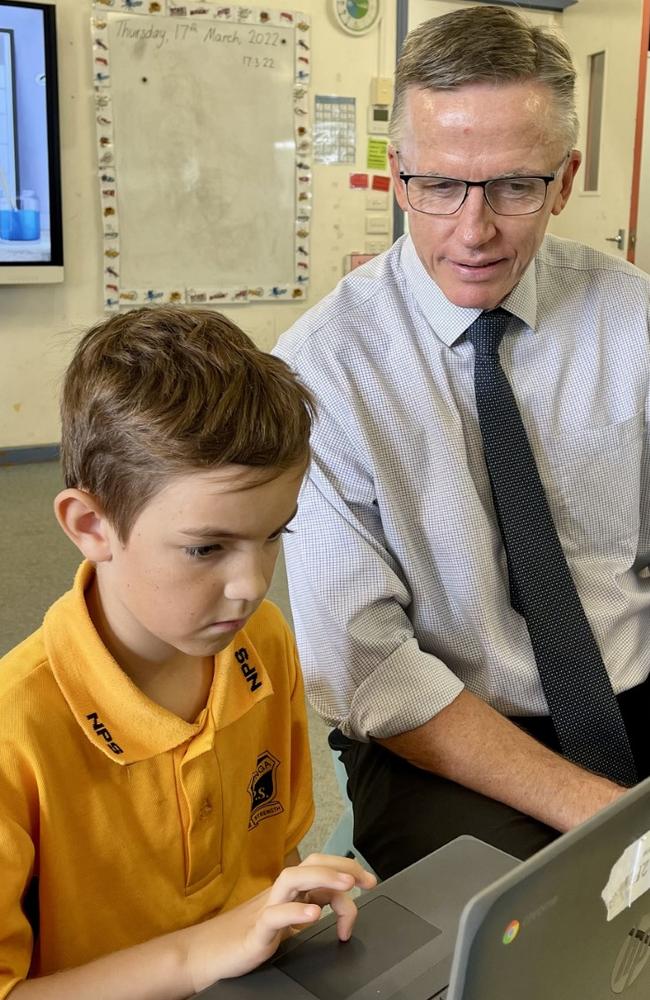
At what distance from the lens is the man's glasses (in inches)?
49.4

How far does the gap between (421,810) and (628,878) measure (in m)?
0.71

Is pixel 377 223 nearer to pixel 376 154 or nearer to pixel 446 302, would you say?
pixel 376 154

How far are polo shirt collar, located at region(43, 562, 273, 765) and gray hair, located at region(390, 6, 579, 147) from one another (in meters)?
0.78

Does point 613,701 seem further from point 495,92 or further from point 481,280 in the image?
point 495,92

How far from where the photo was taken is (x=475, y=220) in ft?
4.09

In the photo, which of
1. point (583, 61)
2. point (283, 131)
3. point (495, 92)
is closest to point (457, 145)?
point (495, 92)

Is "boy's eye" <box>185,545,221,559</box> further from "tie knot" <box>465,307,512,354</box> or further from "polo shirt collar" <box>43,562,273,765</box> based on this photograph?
"tie knot" <box>465,307,512,354</box>

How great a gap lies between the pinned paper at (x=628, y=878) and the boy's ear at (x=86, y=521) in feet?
1.61

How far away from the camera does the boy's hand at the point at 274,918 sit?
25.7 inches

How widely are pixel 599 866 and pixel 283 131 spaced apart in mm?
4376

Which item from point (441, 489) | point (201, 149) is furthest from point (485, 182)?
point (201, 149)

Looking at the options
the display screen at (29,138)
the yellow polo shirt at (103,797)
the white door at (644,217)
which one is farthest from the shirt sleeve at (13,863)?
the white door at (644,217)

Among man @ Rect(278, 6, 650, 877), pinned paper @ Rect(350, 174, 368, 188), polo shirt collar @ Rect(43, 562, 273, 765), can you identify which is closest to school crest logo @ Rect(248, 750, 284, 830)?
polo shirt collar @ Rect(43, 562, 273, 765)

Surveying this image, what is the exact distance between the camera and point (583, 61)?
4.83 meters
